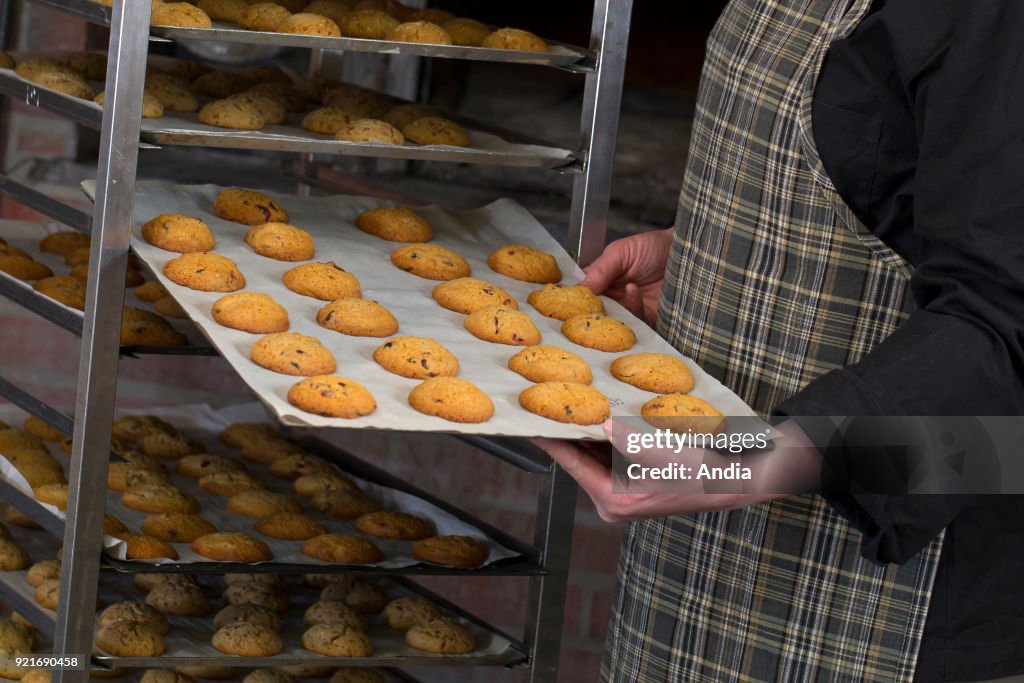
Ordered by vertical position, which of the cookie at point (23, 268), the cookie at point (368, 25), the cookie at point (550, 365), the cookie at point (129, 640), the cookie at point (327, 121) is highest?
the cookie at point (368, 25)

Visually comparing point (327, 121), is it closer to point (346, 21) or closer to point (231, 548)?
point (346, 21)

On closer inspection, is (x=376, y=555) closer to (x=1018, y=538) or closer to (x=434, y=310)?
(x=434, y=310)

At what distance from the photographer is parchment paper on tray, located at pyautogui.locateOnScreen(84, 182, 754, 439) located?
1118mm

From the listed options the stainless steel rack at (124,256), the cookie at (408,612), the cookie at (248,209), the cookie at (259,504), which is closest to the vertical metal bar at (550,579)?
the stainless steel rack at (124,256)

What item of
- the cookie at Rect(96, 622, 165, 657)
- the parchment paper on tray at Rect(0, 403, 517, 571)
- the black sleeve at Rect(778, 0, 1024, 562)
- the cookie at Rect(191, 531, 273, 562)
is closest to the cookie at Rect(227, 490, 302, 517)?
the parchment paper on tray at Rect(0, 403, 517, 571)

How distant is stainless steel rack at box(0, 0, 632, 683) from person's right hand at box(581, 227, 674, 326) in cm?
5

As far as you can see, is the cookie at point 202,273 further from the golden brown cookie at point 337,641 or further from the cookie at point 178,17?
the golden brown cookie at point 337,641

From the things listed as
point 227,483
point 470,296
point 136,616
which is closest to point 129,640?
point 136,616

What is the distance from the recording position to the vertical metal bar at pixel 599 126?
144cm

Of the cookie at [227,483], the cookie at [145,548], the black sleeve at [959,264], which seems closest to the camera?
the black sleeve at [959,264]

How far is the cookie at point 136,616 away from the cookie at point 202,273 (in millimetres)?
482

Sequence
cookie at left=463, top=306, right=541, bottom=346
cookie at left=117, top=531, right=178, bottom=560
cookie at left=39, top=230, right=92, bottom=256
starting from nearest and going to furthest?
cookie at left=463, top=306, right=541, bottom=346 < cookie at left=117, top=531, right=178, bottom=560 < cookie at left=39, top=230, right=92, bottom=256

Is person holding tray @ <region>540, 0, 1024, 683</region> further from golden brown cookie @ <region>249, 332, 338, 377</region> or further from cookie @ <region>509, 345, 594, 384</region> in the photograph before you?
golden brown cookie @ <region>249, 332, 338, 377</region>

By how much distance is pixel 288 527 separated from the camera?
Result: 1616mm
